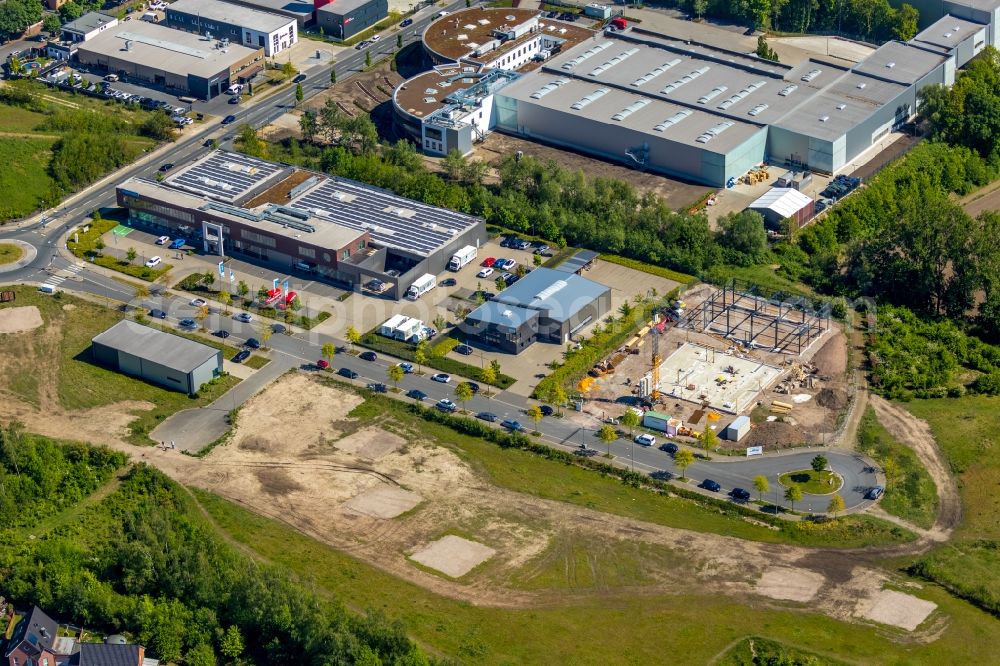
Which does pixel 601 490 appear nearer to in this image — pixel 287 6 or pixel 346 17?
pixel 346 17

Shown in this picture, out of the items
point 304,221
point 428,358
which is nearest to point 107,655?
point 428,358

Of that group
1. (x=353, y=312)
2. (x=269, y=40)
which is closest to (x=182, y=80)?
(x=269, y=40)

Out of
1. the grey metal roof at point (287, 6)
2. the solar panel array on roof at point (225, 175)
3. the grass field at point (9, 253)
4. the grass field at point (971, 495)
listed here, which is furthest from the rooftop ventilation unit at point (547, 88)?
the grass field at point (971, 495)

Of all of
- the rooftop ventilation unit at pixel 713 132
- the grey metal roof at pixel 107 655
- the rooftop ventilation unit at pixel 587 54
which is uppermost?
the rooftop ventilation unit at pixel 587 54

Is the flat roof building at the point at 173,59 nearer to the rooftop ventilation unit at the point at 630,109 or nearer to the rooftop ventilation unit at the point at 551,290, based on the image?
the rooftop ventilation unit at the point at 630,109

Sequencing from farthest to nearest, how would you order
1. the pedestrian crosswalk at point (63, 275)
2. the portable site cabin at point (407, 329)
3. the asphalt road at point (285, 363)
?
the pedestrian crosswalk at point (63, 275) < the portable site cabin at point (407, 329) < the asphalt road at point (285, 363)

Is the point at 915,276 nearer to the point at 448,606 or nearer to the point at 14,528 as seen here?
the point at 448,606
